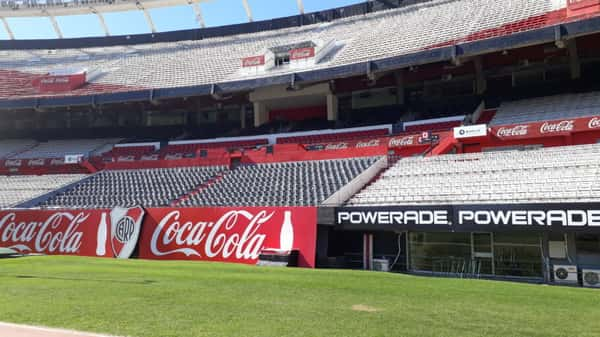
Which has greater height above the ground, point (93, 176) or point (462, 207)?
point (93, 176)

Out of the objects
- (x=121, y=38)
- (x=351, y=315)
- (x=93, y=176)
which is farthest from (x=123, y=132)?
(x=351, y=315)

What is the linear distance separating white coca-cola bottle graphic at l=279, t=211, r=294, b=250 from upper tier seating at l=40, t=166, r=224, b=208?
23.6 feet

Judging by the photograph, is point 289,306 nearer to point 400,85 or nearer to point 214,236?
point 214,236

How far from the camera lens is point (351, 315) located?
23.4ft

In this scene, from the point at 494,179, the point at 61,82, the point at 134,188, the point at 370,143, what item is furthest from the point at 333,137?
the point at 61,82

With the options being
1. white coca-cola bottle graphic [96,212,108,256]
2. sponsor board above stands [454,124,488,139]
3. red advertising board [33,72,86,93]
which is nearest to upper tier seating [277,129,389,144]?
sponsor board above stands [454,124,488,139]

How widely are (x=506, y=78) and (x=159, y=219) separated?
69.2 feet

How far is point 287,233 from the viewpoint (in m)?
16.5

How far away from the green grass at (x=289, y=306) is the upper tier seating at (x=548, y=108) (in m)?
13.1

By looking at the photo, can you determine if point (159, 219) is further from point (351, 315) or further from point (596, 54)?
point (596, 54)

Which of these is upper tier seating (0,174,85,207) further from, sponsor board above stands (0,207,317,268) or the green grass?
the green grass

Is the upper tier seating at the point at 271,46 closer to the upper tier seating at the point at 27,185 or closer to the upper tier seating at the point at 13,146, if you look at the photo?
the upper tier seating at the point at 13,146

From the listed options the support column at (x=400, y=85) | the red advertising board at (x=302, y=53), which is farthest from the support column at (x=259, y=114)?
the support column at (x=400, y=85)

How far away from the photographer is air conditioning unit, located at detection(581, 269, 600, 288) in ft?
39.0
